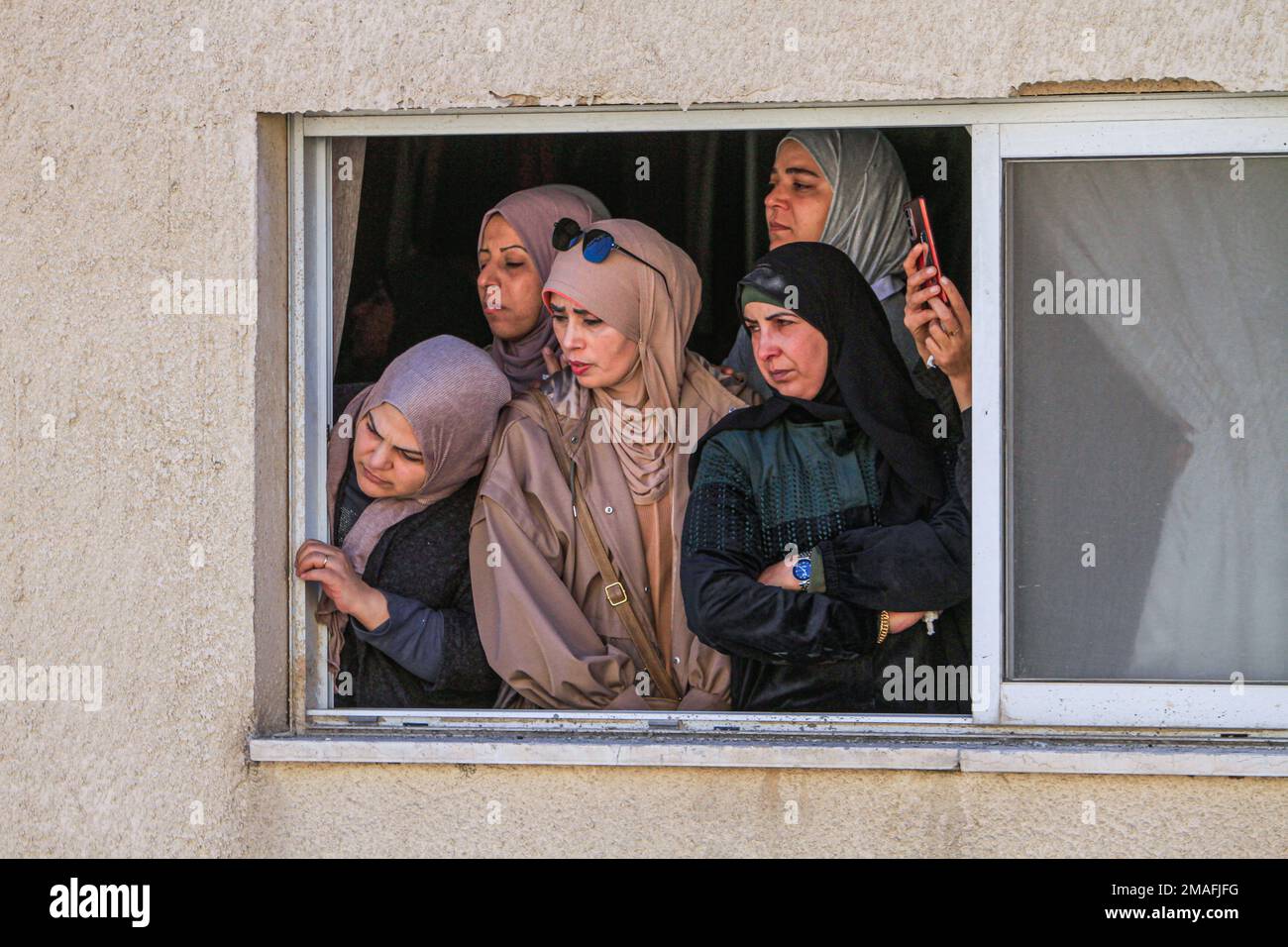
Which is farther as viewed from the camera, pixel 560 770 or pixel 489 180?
pixel 489 180

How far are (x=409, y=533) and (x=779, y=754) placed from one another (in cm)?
135

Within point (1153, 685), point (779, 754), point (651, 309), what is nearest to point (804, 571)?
point (779, 754)

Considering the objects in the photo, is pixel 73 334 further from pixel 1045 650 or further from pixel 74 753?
pixel 1045 650

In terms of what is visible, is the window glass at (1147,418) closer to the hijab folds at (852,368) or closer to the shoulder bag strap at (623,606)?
the hijab folds at (852,368)

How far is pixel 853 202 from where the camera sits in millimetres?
4434

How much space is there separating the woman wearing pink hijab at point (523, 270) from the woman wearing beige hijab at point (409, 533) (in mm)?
106

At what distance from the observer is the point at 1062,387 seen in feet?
14.0

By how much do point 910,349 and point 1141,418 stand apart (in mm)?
701

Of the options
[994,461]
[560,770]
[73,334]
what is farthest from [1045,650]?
[73,334]

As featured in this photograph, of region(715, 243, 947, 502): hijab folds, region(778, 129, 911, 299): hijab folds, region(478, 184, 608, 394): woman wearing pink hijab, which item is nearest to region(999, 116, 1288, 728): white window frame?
region(778, 129, 911, 299): hijab folds

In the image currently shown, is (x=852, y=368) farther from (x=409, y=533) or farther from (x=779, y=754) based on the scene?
(x=409, y=533)

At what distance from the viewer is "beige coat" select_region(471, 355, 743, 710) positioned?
4.45m

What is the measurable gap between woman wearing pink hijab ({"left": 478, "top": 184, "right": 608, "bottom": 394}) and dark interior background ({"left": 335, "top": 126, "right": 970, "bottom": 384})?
0.12 feet

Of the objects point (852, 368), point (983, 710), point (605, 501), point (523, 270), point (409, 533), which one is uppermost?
point (523, 270)
